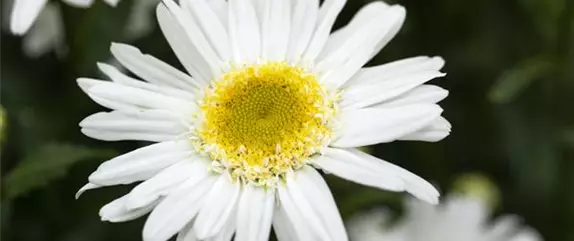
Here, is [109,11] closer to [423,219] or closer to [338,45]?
[338,45]

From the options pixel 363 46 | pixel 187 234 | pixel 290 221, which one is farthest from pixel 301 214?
pixel 363 46

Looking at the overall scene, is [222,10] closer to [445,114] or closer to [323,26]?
[323,26]

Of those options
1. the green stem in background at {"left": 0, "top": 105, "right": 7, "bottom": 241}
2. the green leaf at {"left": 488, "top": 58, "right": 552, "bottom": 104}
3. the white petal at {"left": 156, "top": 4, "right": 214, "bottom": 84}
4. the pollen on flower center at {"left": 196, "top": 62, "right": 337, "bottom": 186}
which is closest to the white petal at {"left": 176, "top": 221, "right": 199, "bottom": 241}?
the pollen on flower center at {"left": 196, "top": 62, "right": 337, "bottom": 186}

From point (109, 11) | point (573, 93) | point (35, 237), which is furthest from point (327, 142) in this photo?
point (573, 93)

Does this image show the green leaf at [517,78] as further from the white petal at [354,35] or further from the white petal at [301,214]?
the white petal at [301,214]

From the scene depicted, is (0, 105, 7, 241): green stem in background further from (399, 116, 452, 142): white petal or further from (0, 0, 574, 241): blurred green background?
(399, 116, 452, 142): white petal

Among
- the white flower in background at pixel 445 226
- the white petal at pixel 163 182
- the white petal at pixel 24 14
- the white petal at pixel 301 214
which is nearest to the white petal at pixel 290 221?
the white petal at pixel 301 214
